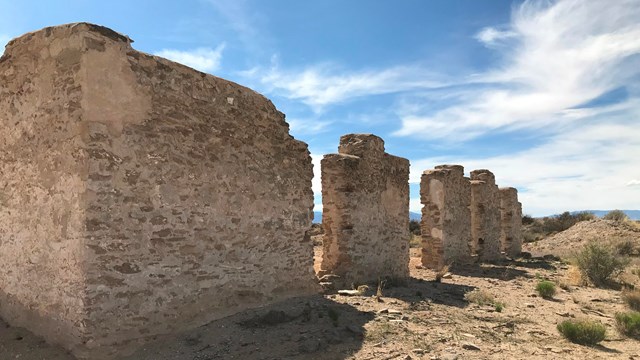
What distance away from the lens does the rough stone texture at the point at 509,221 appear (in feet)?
65.3

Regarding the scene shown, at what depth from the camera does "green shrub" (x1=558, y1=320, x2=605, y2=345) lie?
21.5ft

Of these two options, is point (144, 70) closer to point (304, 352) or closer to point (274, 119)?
point (274, 119)

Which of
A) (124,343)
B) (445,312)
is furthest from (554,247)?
(124,343)

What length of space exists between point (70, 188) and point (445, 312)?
614 cm

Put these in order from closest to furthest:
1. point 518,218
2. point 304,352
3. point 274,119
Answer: point 304,352, point 274,119, point 518,218

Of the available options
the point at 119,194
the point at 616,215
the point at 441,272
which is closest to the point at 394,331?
the point at 119,194

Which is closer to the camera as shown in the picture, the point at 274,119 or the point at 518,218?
the point at 274,119

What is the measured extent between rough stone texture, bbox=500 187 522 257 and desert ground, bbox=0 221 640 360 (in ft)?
32.6

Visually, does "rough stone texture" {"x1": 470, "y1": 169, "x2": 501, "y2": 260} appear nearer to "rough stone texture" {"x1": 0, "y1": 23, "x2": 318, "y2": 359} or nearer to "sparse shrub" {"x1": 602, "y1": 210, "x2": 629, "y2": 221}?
Result: "rough stone texture" {"x1": 0, "y1": 23, "x2": 318, "y2": 359}

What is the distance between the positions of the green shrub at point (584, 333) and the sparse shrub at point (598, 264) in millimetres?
6194

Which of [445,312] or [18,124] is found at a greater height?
[18,124]

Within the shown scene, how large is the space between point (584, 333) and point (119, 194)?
6684 millimetres

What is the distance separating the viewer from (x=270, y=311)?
6645 mm

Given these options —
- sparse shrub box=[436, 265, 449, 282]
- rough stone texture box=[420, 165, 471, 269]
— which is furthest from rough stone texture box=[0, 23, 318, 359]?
rough stone texture box=[420, 165, 471, 269]
